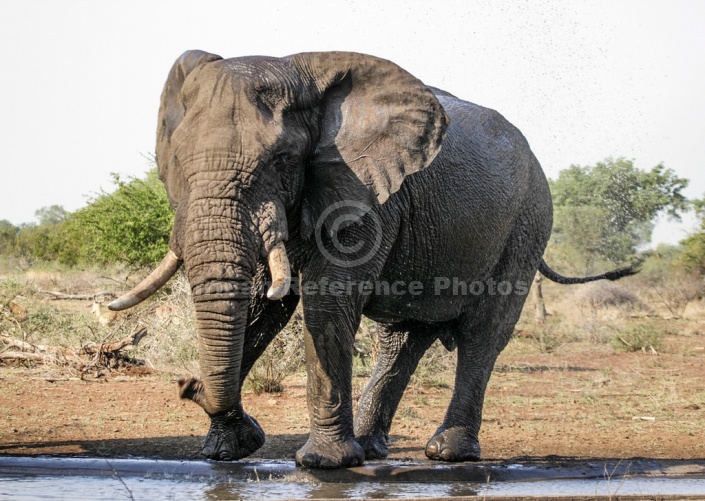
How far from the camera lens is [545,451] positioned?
8055 mm

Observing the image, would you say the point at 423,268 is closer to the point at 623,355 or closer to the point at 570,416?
the point at 570,416

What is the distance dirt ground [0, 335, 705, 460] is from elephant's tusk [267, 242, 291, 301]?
2.72 metres

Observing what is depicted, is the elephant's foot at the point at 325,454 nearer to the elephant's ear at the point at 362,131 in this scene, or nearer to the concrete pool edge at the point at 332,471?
the concrete pool edge at the point at 332,471

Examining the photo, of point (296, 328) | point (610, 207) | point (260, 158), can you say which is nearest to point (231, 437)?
point (260, 158)

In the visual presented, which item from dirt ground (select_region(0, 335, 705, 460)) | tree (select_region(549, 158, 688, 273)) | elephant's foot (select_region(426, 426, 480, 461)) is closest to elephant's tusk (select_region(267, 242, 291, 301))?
elephant's foot (select_region(426, 426, 480, 461))

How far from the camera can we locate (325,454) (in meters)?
5.77

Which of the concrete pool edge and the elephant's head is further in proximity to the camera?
the concrete pool edge

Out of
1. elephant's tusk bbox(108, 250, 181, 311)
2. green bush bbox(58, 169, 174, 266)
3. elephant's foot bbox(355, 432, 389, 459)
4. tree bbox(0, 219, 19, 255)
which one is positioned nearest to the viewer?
elephant's tusk bbox(108, 250, 181, 311)

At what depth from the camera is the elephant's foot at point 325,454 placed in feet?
Answer: 18.9

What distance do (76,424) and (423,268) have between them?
3.78 meters

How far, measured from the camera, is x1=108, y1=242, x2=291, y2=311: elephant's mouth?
16.5 ft

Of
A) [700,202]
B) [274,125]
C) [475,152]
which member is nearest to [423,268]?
[475,152]

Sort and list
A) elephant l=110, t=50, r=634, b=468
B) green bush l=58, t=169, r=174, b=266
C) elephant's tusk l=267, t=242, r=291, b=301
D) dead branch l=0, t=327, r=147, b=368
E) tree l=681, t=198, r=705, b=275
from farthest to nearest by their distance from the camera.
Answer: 1. tree l=681, t=198, r=705, b=275
2. green bush l=58, t=169, r=174, b=266
3. dead branch l=0, t=327, r=147, b=368
4. elephant l=110, t=50, r=634, b=468
5. elephant's tusk l=267, t=242, r=291, b=301

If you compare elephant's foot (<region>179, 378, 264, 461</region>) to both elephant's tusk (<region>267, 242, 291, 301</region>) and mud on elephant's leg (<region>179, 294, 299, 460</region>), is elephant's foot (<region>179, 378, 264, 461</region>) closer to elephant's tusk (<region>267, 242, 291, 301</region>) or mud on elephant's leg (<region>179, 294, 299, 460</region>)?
mud on elephant's leg (<region>179, 294, 299, 460</region>)
